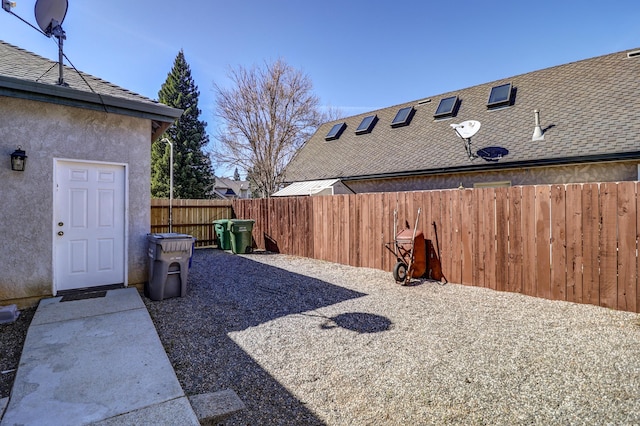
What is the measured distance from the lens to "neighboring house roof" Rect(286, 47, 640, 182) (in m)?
9.08

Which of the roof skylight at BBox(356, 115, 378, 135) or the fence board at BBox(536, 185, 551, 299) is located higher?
the roof skylight at BBox(356, 115, 378, 135)

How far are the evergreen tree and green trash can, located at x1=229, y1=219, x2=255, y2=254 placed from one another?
726 inches

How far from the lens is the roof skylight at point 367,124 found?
54.5 feet

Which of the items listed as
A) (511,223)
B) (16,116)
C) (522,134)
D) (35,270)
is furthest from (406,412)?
(522,134)

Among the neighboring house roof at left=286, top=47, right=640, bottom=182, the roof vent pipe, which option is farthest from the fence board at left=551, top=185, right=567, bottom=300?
the roof vent pipe

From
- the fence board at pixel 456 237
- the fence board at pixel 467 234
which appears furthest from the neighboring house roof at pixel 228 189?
the fence board at pixel 467 234

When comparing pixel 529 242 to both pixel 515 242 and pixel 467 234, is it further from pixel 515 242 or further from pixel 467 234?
pixel 467 234

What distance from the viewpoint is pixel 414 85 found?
19438mm

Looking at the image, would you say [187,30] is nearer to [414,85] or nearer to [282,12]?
[282,12]

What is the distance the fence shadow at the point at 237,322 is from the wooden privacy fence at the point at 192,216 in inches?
196

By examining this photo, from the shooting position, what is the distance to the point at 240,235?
515 inches

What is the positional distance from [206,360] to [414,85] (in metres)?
19.5

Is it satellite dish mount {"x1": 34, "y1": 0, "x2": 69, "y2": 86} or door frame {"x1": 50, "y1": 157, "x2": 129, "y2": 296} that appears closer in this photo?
door frame {"x1": 50, "y1": 157, "x2": 129, "y2": 296}

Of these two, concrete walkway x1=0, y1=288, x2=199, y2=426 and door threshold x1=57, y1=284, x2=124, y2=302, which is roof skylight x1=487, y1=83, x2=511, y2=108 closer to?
concrete walkway x1=0, y1=288, x2=199, y2=426
